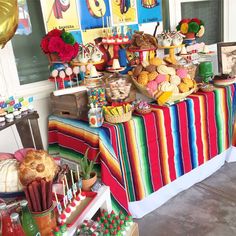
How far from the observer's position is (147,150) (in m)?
1.77

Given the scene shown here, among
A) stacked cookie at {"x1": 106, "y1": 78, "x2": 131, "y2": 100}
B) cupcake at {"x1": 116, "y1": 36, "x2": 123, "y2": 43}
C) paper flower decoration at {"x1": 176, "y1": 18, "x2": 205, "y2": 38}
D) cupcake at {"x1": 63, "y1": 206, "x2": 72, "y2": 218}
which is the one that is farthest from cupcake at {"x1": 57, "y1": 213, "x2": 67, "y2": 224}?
paper flower decoration at {"x1": 176, "y1": 18, "x2": 205, "y2": 38}

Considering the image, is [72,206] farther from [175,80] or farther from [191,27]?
[191,27]

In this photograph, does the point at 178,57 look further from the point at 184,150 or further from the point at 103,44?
the point at 184,150

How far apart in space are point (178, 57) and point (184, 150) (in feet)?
2.65

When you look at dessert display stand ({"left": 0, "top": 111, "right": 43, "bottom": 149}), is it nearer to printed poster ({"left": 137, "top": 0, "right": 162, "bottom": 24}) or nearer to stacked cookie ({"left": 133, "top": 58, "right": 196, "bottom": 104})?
stacked cookie ({"left": 133, "top": 58, "right": 196, "bottom": 104})

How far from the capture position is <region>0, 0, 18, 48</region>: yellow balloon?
91cm

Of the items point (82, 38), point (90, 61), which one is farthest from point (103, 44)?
point (90, 61)

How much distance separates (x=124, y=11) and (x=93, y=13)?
12.2 inches

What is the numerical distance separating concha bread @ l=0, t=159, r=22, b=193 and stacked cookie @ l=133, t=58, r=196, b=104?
103 centimetres

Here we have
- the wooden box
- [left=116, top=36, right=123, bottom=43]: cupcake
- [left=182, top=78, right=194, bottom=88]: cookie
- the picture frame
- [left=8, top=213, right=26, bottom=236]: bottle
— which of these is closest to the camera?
[left=8, top=213, right=26, bottom=236]: bottle

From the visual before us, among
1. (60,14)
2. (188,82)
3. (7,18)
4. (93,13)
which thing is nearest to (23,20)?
(60,14)

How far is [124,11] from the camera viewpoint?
226cm

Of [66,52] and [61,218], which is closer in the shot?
[61,218]

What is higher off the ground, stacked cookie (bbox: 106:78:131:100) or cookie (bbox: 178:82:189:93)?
stacked cookie (bbox: 106:78:131:100)
